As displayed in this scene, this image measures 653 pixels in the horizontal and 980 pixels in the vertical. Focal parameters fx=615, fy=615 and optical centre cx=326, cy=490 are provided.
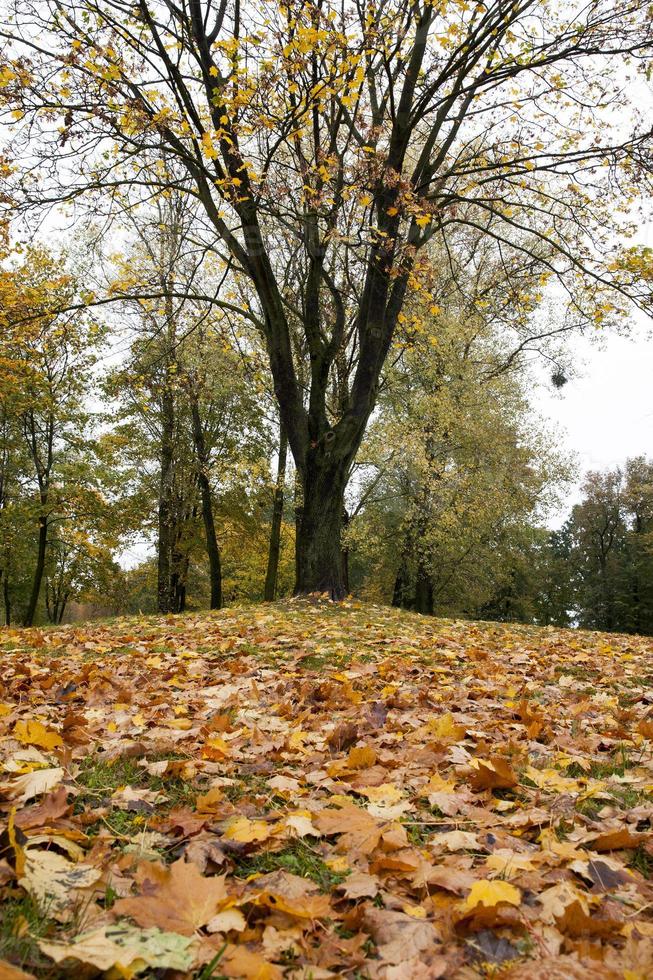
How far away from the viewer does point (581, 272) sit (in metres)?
8.84

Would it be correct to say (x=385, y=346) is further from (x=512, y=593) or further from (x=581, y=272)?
(x=512, y=593)

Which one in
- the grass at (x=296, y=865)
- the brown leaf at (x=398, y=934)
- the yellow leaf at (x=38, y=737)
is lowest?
the grass at (x=296, y=865)

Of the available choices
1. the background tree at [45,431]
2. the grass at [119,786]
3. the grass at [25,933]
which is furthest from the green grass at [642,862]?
the background tree at [45,431]

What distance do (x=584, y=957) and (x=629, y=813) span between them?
0.89 metres

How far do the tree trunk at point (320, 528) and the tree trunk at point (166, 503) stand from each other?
35.4 feet

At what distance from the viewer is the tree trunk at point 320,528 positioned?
31.7 feet

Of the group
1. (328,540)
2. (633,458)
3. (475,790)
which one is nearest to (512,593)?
(633,458)

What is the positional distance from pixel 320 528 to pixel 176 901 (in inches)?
335

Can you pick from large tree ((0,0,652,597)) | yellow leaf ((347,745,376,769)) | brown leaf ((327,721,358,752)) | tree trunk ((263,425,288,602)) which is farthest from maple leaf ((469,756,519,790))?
tree trunk ((263,425,288,602))

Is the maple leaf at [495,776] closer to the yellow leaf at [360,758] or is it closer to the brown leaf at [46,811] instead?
the yellow leaf at [360,758]

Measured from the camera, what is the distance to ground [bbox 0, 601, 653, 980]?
3.87 ft

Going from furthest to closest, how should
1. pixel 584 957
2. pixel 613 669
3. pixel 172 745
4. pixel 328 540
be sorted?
pixel 328 540 → pixel 613 669 → pixel 172 745 → pixel 584 957

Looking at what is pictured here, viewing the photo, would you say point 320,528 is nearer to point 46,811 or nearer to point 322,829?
point 322,829

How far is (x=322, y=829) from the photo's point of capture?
1.75 metres
